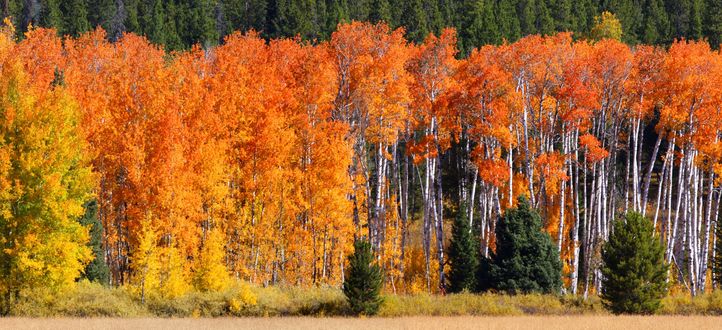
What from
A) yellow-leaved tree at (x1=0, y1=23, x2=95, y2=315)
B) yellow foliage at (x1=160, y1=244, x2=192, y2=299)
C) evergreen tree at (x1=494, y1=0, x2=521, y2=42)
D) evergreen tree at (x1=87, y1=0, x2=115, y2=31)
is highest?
evergreen tree at (x1=87, y1=0, x2=115, y2=31)

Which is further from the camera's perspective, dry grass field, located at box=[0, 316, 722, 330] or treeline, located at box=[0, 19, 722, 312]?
treeline, located at box=[0, 19, 722, 312]

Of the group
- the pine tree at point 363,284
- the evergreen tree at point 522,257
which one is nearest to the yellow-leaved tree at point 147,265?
the pine tree at point 363,284

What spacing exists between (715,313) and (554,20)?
6827 centimetres

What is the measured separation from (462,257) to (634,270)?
13.0 meters

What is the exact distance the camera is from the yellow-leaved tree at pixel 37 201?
111 ft

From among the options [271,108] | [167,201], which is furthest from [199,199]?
[271,108]

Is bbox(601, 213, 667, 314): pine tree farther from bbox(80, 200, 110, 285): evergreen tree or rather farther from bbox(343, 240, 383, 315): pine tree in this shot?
bbox(80, 200, 110, 285): evergreen tree

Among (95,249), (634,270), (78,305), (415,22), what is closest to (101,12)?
(415,22)

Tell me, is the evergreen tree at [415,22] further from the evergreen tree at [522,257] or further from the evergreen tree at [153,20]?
the evergreen tree at [522,257]

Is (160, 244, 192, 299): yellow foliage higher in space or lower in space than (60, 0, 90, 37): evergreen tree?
lower

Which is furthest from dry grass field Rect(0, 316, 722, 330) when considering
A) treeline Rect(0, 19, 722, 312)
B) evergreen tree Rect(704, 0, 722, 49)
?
evergreen tree Rect(704, 0, 722, 49)

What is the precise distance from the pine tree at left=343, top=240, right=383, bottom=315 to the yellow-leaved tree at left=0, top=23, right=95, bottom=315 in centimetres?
926

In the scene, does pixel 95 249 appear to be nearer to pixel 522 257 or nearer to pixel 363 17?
pixel 522 257

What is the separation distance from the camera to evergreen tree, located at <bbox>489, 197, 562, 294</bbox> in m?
39.2
